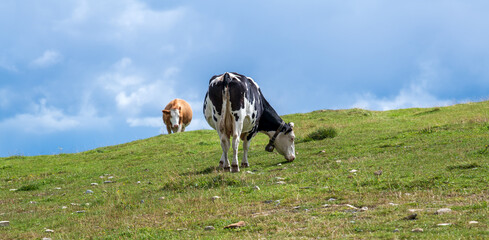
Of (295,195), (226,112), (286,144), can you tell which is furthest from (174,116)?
(295,195)

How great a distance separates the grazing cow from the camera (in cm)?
3697

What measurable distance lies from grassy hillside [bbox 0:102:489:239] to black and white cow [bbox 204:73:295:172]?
2.48ft

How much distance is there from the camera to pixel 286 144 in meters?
16.3

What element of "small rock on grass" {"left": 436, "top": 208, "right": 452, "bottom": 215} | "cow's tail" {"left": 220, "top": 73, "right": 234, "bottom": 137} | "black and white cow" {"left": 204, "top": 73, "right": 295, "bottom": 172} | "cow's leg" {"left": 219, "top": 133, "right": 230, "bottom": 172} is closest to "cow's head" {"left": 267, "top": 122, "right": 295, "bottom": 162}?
"black and white cow" {"left": 204, "top": 73, "right": 295, "bottom": 172}

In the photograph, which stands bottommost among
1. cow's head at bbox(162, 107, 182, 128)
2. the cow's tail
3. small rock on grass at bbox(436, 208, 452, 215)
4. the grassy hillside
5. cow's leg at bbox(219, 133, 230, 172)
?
small rock on grass at bbox(436, 208, 452, 215)

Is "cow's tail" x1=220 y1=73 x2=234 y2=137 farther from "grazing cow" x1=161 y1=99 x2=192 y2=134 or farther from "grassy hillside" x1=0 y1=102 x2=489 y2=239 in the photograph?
"grazing cow" x1=161 y1=99 x2=192 y2=134

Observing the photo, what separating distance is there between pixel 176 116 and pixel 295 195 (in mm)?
28271

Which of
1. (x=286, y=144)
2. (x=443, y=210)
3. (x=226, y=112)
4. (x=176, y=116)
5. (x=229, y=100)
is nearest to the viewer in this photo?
(x=443, y=210)

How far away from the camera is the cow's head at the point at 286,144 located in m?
16.2

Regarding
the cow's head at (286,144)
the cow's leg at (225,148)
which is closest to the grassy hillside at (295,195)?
the cow's head at (286,144)

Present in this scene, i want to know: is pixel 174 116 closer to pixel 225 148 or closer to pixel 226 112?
pixel 225 148

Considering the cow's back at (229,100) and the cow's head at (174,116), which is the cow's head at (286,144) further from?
the cow's head at (174,116)

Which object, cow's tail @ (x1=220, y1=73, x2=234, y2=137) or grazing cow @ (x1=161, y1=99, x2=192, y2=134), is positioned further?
grazing cow @ (x1=161, y1=99, x2=192, y2=134)

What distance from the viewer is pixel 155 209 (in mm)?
9414
